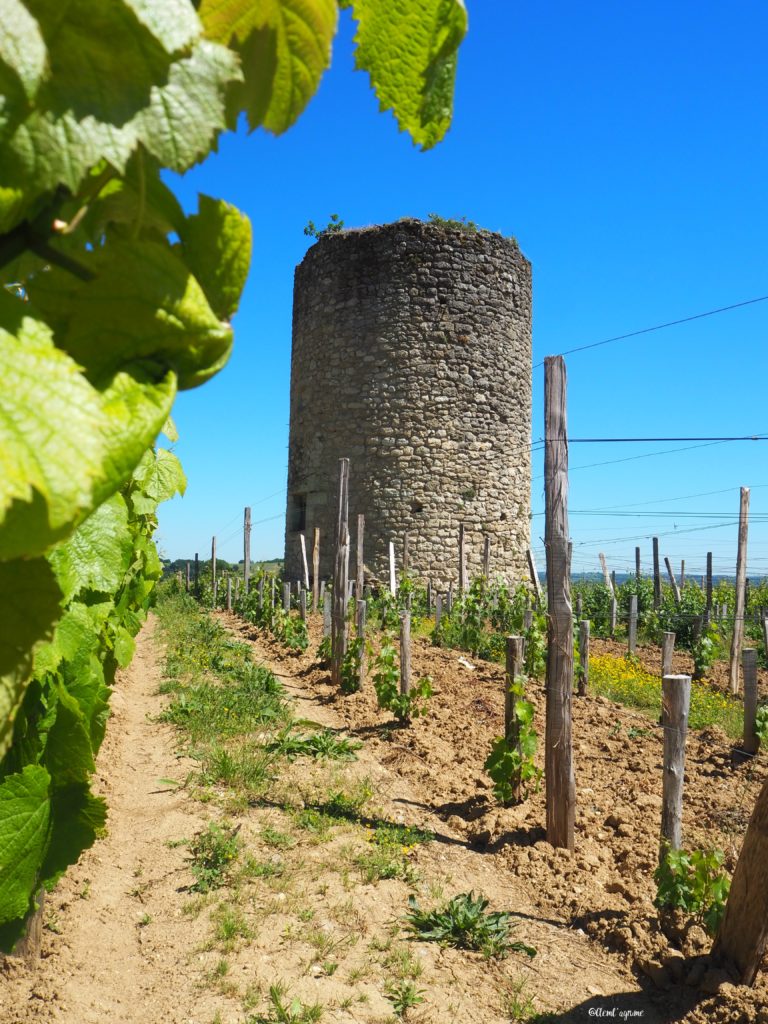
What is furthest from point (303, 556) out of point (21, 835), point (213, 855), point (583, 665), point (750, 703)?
point (21, 835)

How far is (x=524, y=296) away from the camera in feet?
51.6

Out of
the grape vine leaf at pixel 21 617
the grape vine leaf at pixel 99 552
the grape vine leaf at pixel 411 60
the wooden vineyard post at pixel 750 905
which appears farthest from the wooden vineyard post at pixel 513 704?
the grape vine leaf at pixel 21 617

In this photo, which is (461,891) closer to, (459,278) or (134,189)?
(134,189)

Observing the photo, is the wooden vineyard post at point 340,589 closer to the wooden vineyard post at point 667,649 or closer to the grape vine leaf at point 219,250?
the wooden vineyard post at point 667,649

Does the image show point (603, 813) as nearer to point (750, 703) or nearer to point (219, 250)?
point (750, 703)

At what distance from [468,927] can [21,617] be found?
4.20 metres

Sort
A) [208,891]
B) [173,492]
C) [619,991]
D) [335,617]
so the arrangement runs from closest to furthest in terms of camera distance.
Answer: [619,991] < [173,492] < [208,891] < [335,617]

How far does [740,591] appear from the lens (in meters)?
11.3

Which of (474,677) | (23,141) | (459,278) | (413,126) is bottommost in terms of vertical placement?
(474,677)

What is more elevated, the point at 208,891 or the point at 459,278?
the point at 459,278

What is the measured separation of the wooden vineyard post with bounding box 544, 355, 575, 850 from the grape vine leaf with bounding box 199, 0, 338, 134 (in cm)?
476

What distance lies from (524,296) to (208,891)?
1359 cm

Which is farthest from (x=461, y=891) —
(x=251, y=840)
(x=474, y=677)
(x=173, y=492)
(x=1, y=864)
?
(x=474, y=677)

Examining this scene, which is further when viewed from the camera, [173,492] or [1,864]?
[173,492]
